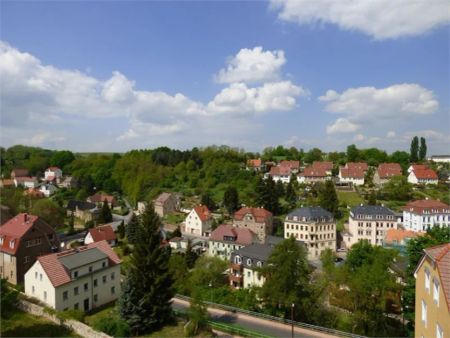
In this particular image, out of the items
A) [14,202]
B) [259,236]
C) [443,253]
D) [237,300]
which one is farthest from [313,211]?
[14,202]

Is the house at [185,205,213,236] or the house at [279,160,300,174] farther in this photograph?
the house at [279,160,300,174]

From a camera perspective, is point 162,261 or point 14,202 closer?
point 162,261

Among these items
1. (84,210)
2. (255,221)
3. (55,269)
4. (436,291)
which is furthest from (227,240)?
(84,210)

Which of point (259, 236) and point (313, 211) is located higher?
point (313, 211)

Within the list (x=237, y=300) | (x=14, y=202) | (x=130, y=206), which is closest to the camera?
(x=237, y=300)

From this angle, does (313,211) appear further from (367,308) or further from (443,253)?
(443,253)

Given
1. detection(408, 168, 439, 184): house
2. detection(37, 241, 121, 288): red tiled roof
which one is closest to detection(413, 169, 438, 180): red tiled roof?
detection(408, 168, 439, 184): house

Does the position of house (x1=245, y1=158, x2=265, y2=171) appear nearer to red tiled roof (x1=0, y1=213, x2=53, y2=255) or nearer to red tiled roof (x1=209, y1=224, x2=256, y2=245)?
red tiled roof (x1=209, y1=224, x2=256, y2=245)

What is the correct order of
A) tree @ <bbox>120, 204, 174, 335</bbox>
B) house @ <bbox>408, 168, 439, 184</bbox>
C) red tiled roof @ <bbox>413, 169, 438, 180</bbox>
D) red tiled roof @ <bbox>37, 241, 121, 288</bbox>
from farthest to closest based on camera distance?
red tiled roof @ <bbox>413, 169, 438, 180</bbox> → house @ <bbox>408, 168, 439, 184</bbox> → red tiled roof @ <bbox>37, 241, 121, 288</bbox> → tree @ <bbox>120, 204, 174, 335</bbox>
